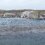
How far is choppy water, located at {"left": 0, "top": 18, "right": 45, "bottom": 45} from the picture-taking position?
1.64 m

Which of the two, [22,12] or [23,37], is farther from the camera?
[22,12]

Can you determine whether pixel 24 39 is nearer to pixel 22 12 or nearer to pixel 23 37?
pixel 23 37

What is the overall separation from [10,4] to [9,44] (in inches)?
22.3

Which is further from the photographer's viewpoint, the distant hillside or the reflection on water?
the distant hillside

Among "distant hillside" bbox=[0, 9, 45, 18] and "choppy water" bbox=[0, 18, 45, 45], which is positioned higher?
"distant hillside" bbox=[0, 9, 45, 18]

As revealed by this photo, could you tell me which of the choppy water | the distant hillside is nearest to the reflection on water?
the choppy water

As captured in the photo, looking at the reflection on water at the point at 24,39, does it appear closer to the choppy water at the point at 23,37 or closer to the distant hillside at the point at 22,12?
the choppy water at the point at 23,37

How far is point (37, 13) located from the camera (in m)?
1.83

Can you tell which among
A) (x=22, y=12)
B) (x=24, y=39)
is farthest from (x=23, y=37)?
(x=22, y=12)

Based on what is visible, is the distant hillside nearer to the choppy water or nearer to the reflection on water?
the choppy water

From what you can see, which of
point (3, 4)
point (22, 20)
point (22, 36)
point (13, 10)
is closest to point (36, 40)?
point (22, 36)

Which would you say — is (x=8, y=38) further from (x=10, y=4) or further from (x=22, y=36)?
(x=10, y=4)

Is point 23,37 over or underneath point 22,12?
underneath

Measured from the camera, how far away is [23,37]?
5.56 ft
